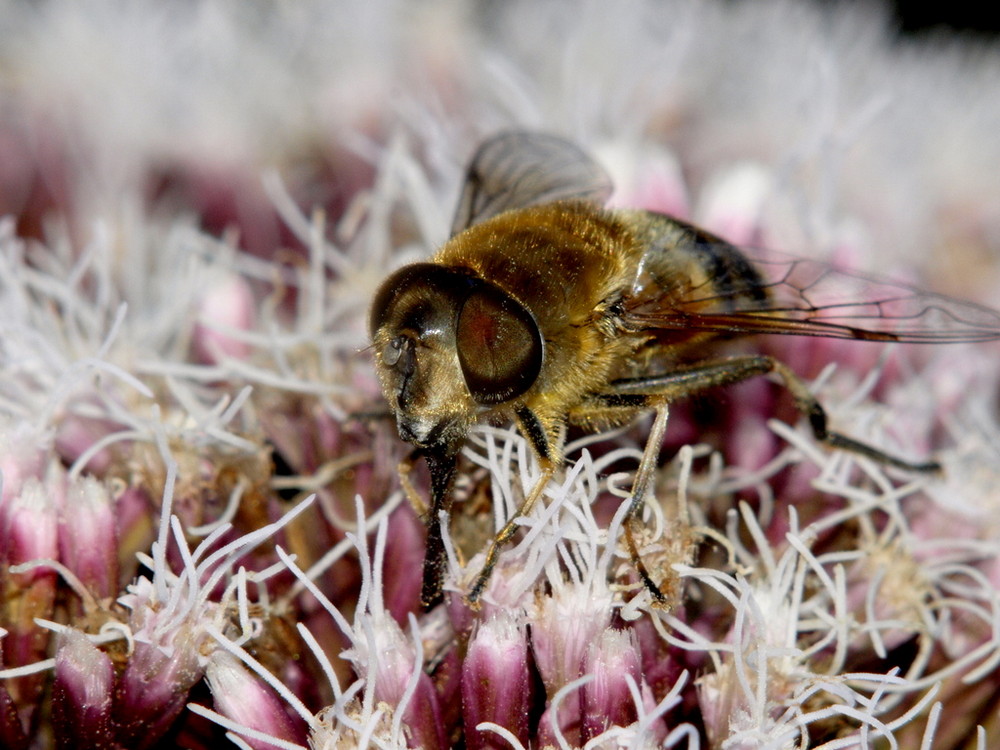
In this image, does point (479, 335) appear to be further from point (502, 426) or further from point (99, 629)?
point (99, 629)

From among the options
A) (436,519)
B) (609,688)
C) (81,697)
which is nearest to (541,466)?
(436,519)

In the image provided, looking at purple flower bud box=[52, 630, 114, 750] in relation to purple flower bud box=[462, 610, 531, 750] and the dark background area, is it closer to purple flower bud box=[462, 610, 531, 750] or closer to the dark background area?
purple flower bud box=[462, 610, 531, 750]

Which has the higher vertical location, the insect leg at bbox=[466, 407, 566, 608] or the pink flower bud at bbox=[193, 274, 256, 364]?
the pink flower bud at bbox=[193, 274, 256, 364]

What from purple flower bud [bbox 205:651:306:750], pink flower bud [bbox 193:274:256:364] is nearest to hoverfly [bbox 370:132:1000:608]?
purple flower bud [bbox 205:651:306:750]

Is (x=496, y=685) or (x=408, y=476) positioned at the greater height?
(x=408, y=476)

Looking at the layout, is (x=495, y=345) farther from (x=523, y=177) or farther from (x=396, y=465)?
(x=523, y=177)

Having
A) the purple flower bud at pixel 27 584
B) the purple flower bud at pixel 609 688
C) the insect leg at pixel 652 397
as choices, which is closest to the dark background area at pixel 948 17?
the insect leg at pixel 652 397

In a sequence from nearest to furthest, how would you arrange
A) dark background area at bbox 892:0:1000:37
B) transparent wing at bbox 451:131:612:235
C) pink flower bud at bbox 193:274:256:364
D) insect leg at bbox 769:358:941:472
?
insect leg at bbox 769:358:941:472 → transparent wing at bbox 451:131:612:235 → pink flower bud at bbox 193:274:256:364 → dark background area at bbox 892:0:1000:37
